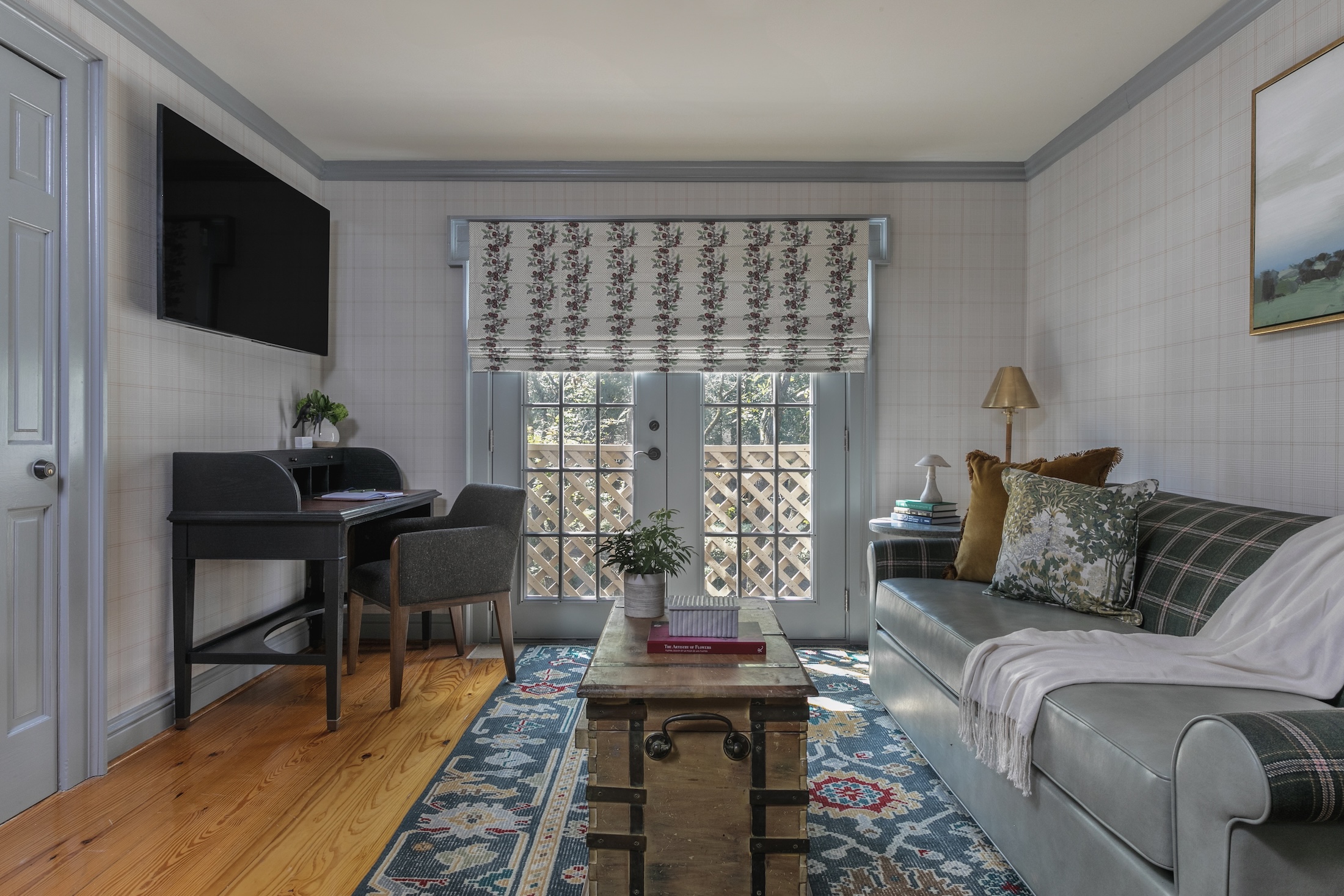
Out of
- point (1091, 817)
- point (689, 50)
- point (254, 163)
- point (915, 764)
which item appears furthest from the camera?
point (254, 163)

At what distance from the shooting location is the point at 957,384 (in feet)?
12.6

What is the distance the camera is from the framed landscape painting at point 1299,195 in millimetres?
2045

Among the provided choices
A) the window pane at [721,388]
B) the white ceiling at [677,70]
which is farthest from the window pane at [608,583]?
the white ceiling at [677,70]

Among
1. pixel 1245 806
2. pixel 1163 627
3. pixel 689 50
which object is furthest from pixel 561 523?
pixel 1245 806

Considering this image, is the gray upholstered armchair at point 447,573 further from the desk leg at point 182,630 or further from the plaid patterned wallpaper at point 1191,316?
the plaid patterned wallpaper at point 1191,316

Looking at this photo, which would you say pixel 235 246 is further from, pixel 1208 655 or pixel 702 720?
pixel 1208 655

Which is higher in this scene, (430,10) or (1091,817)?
(430,10)

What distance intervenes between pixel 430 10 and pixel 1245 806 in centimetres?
277

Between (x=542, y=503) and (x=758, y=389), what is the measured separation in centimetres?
120

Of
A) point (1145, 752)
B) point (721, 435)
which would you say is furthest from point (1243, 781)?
point (721, 435)

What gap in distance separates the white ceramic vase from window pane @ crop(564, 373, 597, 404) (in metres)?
1.06

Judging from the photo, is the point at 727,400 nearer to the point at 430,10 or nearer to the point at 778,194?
the point at 778,194

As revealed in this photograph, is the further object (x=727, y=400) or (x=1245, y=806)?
(x=727, y=400)

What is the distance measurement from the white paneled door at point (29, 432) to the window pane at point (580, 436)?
6.73 ft
